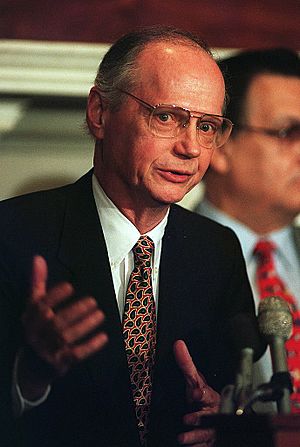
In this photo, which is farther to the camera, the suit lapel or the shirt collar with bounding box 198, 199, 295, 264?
the shirt collar with bounding box 198, 199, 295, 264

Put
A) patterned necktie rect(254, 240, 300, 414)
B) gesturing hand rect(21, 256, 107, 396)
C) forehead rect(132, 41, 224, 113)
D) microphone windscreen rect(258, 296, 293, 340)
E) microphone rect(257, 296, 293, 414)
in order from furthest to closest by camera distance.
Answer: patterned necktie rect(254, 240, 300, 414)
forehead rect(132, 41, 224, 113)
gesturing hand rect(21, 256, 107, 396)
microphone windscreen rect(258, 296, 293, 340)
microphone rect(257, 296, 293, 414)

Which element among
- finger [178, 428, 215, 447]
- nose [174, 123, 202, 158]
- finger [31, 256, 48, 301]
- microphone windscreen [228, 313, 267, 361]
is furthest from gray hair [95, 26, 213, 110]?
finger [178, 428, 215, 447]

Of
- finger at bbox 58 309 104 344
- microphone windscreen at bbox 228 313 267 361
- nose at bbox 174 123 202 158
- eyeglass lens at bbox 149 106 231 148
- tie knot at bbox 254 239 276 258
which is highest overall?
eyeglass lens at bbox 149 106 231 148

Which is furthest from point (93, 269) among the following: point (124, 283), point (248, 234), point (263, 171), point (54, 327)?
point (263, 171)

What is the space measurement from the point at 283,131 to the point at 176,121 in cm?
53

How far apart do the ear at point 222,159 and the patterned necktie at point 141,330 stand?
0.42 meters

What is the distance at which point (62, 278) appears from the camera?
2.00 m

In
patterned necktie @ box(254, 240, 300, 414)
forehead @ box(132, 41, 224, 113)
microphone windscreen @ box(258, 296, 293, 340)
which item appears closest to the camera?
microphone windscreen @ box(258, 296, 293, 340)

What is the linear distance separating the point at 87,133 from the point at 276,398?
0.91 meters

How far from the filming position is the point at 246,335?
1.77 metres

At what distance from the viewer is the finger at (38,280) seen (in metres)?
1.83

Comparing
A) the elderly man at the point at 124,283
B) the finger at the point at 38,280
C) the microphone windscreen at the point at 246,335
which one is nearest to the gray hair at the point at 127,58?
the elderly man at the point at 124,283

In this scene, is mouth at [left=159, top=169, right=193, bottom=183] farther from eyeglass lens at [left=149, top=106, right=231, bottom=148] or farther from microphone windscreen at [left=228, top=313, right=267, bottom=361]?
microphone windscreen at [left=228, top=313, right=267, bottom=361]

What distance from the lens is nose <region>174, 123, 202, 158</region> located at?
194 centimetres
